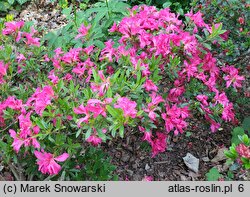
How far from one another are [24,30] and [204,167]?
5.17ft

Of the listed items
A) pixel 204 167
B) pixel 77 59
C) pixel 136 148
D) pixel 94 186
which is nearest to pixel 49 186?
pixel 94 186

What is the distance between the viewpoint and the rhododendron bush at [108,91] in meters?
1.89

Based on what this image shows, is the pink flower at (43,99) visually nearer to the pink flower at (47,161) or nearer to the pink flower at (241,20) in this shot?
the pink flower at (47,161)

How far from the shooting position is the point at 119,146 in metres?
2.85

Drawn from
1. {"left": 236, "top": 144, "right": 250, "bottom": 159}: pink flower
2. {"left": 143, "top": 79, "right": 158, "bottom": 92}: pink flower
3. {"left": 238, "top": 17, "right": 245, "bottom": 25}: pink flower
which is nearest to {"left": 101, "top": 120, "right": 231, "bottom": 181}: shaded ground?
{"left": 143, "top": 79, "right": 158, "bottom": 92}: pink flower

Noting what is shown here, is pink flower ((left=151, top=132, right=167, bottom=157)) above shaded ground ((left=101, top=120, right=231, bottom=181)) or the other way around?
above

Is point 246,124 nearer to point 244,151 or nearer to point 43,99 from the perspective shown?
point 244,151

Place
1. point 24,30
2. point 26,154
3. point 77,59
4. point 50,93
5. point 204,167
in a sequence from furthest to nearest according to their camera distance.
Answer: point 204,167, point 24,30, point 77,59, point 26,154, point 50,93

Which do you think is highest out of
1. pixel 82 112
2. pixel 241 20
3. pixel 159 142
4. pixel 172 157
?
pixel 82 112

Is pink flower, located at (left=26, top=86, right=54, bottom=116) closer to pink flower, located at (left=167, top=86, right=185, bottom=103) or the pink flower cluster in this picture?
the pink flower cluster

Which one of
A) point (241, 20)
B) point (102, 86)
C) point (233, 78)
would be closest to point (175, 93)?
point (233, 78)

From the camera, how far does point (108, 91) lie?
71.8 inches

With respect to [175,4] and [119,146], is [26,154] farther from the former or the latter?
[175,4]

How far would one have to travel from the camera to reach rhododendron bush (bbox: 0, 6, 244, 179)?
1.89 meters
